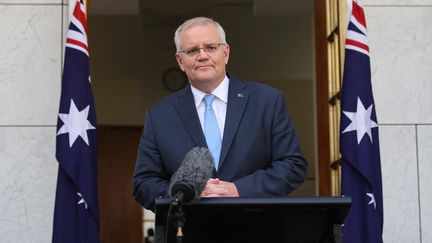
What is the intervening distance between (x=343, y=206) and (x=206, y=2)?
30.5 feet

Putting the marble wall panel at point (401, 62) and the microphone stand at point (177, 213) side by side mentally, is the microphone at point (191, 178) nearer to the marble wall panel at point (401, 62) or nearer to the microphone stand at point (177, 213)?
the microphone stand at point (177, 213)

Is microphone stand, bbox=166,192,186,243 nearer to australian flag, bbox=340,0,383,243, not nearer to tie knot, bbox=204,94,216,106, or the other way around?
tie knot, bbox=204,94,216,106

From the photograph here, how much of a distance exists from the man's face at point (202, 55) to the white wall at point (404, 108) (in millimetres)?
3159

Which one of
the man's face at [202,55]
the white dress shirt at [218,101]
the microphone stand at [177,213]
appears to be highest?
the man's face at [202,55]

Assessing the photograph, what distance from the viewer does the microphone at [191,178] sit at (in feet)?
8.20

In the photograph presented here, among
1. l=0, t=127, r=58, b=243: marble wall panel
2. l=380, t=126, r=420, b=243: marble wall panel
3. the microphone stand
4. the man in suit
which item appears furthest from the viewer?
l=380, t=126, r=420, b=243: marble wall panel

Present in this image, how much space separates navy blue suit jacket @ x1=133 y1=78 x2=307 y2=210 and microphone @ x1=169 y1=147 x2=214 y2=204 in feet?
2.59

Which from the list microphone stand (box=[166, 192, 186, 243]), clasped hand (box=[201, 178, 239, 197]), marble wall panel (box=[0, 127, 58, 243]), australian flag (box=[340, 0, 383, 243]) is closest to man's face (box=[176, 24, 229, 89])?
clasped hand (box=[201, 178, 239, 197])

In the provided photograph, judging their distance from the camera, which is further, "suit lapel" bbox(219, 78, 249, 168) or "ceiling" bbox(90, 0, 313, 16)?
Answer: "ceiling" bbox(90, 0, 313, 16)

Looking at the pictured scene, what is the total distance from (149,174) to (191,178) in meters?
1.03

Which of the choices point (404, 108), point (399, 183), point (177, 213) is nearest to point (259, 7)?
point (404, 108)

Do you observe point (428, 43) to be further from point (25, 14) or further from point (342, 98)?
point (25, 14)

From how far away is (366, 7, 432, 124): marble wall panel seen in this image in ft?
21.4

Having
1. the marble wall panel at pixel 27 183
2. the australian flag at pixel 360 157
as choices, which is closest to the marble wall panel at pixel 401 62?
the australian flag at pixel 360 157
